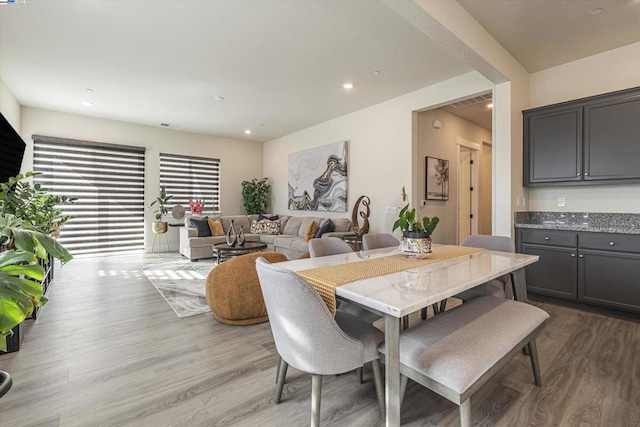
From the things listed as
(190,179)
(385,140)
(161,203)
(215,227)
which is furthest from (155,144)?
(385,140)

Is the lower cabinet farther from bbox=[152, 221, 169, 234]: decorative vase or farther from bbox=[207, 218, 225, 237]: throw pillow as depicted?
bbox=[152, 221, 169, 234]: decorative vase

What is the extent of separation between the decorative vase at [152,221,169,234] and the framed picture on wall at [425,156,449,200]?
16.8 ft

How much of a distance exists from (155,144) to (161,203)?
1.30m

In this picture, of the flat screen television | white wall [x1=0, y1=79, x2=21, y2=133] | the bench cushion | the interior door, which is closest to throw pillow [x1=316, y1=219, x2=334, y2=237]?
the interior door

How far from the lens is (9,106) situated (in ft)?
14.8

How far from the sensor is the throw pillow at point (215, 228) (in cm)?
602

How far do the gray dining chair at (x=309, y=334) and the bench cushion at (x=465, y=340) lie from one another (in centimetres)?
20

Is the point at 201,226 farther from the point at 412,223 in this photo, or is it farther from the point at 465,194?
the point at 465,194

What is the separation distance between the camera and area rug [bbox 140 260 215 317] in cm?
319

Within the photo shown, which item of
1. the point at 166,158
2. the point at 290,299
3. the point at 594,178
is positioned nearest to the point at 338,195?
the point at 594,178

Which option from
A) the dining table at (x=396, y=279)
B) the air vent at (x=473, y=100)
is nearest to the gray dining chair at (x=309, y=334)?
the dining table at (x=396, y=279)

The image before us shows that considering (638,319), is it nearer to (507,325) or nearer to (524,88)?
(507,325)

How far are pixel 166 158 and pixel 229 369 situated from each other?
19.5 ft

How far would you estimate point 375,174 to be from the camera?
16.6 ft
